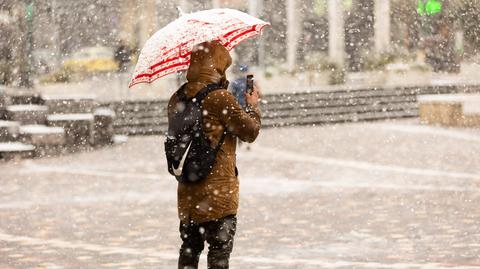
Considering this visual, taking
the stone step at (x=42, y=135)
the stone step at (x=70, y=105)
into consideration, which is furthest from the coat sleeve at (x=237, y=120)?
the stone step at (x=70, y=105)

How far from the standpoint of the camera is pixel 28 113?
2406cm

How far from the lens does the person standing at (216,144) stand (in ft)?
20.6

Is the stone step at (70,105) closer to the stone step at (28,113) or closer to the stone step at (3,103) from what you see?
the stone step at (3,103)

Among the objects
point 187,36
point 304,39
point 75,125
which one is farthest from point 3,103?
point 304,39

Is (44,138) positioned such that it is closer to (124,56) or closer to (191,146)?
(191,146)

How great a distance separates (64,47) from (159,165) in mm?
43471

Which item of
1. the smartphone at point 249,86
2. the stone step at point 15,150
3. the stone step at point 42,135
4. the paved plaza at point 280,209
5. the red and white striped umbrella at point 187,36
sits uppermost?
the red and white striped umbrella at point 187,36

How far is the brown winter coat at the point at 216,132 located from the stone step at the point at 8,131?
16118mm

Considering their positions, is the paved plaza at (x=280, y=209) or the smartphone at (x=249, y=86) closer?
the smartphone at (x=249, y=86)

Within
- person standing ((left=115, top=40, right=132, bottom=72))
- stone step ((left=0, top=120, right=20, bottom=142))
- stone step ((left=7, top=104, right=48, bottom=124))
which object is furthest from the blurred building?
stone step ((left=0, top=120, right=20, bottom=142))

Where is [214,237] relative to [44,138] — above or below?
above

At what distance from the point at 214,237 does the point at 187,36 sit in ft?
3.65

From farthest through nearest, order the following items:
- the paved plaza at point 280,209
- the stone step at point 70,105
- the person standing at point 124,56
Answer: the person standing at point 124,56 → the stone step at point 70,105 → the paved plaza at point 280,209

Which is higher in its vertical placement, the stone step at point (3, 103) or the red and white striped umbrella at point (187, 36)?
the red and white striped umbrella at point (187, 36)
